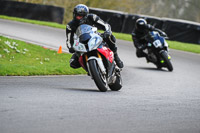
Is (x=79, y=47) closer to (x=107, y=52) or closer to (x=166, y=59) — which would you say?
(x=107, y=52)

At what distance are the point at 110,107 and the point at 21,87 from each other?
88.2 inches

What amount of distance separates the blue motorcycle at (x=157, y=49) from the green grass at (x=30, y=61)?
106 inches

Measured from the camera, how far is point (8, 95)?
6516mm

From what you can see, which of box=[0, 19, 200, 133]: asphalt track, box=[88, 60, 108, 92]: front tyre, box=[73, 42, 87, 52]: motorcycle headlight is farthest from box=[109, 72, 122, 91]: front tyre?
box=[73, 42, 87, 52]: motorcycle headlight

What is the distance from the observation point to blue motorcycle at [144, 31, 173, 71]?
46.8 ft

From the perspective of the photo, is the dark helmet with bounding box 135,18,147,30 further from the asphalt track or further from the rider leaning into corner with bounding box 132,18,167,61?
the asphalt track

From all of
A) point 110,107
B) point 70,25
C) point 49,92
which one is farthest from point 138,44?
point 110,107

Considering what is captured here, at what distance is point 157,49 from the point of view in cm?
1453

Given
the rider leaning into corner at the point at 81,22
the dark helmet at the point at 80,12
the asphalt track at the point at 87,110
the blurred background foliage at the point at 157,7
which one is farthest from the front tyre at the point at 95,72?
the blurred background foliage at the point at 157,7

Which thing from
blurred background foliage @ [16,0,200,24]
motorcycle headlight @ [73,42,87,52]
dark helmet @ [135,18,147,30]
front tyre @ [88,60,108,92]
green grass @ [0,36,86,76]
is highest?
motorcycle headlight @ [73,42,87,52]

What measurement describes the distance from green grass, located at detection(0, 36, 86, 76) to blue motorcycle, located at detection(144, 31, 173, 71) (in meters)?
2.69

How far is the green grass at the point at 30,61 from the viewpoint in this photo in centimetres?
1059

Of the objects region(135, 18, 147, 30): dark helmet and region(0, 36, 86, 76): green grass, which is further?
region(135, 18, 147, 30): dark helmet

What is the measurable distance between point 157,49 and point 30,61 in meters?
4.14
